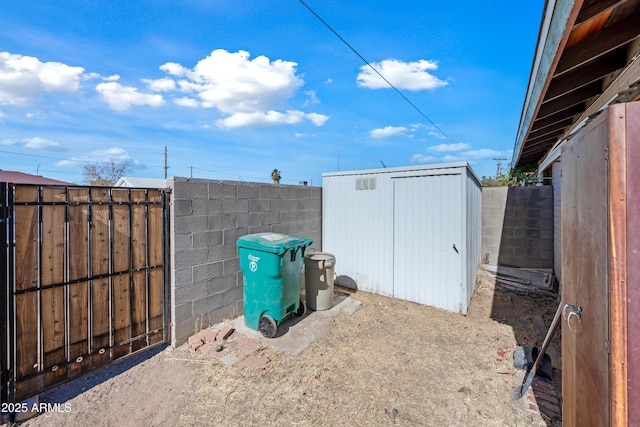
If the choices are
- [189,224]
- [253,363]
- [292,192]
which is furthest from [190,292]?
[292,192]

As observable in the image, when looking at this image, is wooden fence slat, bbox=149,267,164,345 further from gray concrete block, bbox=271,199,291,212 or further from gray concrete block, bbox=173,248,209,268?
gray concrete block, bbox=271,199,291,212

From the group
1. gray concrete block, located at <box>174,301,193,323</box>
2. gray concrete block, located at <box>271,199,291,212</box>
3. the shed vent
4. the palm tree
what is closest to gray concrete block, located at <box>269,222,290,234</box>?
gray concrete block, located at <box>271,199,291,212</box>

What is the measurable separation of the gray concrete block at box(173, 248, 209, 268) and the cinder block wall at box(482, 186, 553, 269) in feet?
21.9

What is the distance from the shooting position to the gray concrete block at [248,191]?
13.3 feet

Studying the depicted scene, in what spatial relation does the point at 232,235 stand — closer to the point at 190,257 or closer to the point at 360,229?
the point at 190,257

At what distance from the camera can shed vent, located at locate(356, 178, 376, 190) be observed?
5144 mm

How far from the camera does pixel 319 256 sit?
14.5 feet

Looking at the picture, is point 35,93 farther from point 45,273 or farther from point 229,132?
point 45,273

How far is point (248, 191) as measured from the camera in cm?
417

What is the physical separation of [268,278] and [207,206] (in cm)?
128

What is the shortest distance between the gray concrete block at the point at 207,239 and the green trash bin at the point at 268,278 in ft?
1.04

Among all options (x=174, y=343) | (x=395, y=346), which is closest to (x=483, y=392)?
(x=395, y=346)

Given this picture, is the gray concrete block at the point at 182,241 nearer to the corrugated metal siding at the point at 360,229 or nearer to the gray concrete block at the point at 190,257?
the gray concrete block at the point at 190,257

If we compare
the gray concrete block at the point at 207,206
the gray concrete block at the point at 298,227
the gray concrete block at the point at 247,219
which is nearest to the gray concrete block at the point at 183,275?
the gray concrete block at the point at 207,206
